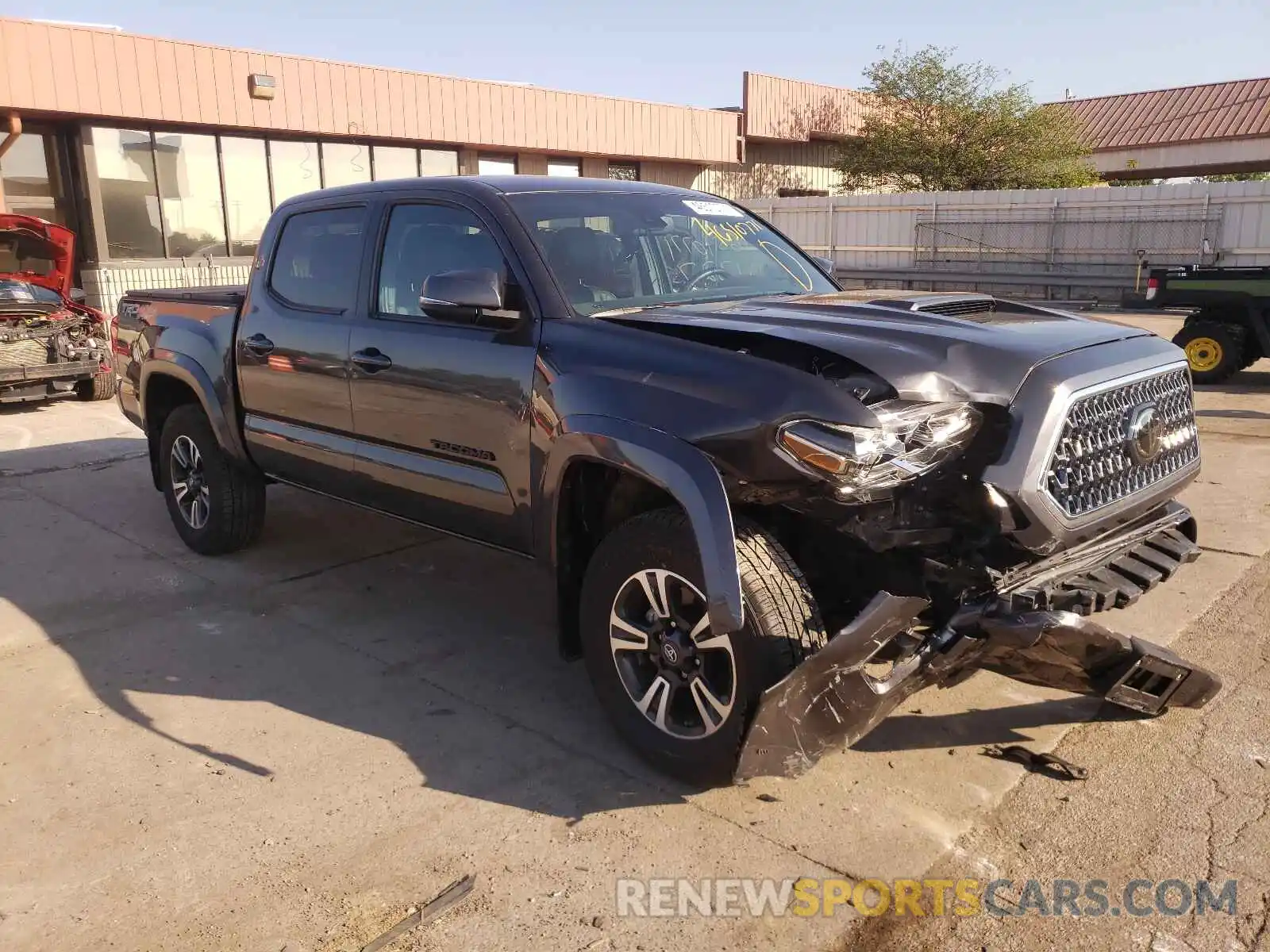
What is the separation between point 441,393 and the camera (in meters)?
4.10

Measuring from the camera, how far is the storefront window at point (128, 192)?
16.3 metres

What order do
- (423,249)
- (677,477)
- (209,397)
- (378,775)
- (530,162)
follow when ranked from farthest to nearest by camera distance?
(530,162) < (209,397) < (423,249) < (378,775) < (677,477)

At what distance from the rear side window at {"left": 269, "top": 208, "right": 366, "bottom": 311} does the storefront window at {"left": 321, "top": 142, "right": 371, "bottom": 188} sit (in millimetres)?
14567

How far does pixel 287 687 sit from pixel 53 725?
2.74 ft

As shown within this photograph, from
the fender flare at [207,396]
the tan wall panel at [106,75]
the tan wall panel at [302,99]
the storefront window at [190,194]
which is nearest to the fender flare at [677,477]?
the fender flare at [207,396]

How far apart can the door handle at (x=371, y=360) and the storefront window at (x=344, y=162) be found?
51.0ft

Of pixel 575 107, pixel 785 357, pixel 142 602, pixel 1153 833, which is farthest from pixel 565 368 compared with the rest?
pixel 575 107

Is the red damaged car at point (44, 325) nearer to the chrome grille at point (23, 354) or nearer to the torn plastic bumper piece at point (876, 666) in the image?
the chrome grille at point (23, 354)

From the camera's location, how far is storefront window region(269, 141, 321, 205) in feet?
60.0

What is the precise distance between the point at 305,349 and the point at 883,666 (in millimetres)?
3103

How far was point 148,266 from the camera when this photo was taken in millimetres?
16891

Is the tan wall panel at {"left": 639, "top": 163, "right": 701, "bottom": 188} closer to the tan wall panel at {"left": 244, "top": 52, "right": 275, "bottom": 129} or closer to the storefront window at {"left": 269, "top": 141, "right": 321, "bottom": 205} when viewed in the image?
the storefront window at {"left": 269, "top": 141, "right": 321, "bottom": 205}

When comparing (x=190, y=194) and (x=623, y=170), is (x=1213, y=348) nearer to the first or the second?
(x=190, y=194)

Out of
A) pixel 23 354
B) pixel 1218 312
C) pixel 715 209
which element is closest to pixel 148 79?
pixel 23 354
